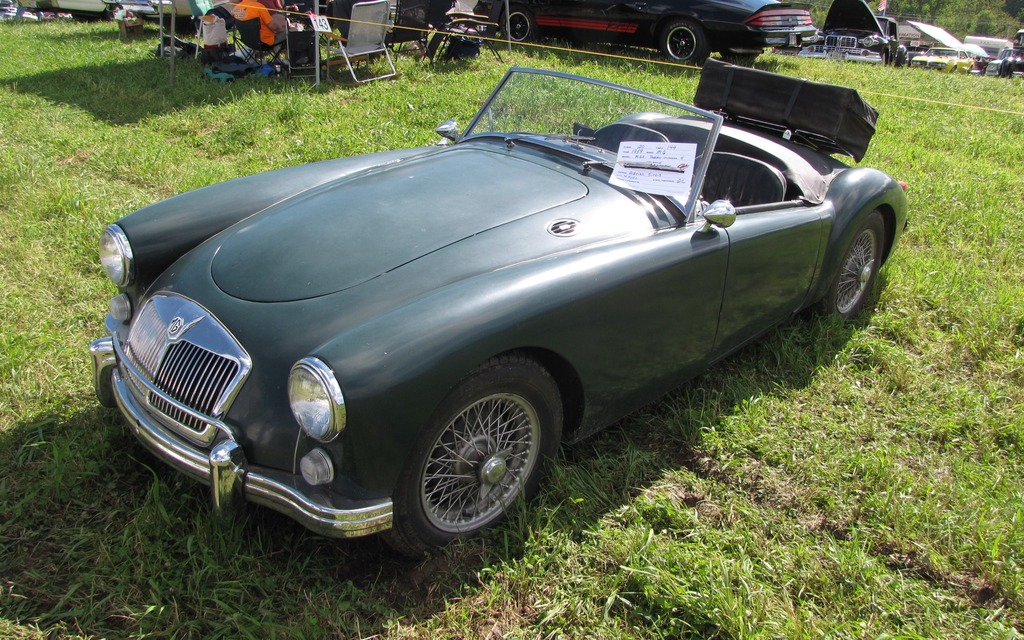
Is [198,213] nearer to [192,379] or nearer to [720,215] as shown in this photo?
[192,379]

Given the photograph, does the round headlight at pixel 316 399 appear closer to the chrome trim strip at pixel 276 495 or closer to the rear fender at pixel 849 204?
the chrome trim strip at pixel 276 495

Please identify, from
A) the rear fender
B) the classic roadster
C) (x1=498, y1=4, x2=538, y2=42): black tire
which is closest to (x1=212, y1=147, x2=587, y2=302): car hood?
the classic roadster

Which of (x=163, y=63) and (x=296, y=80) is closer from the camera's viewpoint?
(x=296, y=80)

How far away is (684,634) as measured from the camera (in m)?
2.11

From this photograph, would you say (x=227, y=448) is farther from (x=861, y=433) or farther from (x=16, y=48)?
(x=16, y=48)

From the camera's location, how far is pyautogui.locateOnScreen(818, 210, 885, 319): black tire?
374 cm

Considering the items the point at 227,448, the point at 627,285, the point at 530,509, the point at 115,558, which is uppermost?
the point at 627,285

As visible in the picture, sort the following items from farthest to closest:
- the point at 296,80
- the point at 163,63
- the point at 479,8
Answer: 1. the point at 479,8
2. the point at 163,63
3. the point at 296,80

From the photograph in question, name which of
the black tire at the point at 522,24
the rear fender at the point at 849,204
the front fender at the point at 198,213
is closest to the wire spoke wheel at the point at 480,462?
the front fender at the point at 198,213

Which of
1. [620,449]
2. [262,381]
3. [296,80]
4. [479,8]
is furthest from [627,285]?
[479,8]

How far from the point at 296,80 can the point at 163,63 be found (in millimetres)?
2402

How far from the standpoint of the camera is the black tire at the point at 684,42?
30.0 ft

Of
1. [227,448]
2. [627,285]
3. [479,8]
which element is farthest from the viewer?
[479,8]

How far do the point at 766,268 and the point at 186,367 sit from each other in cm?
224
